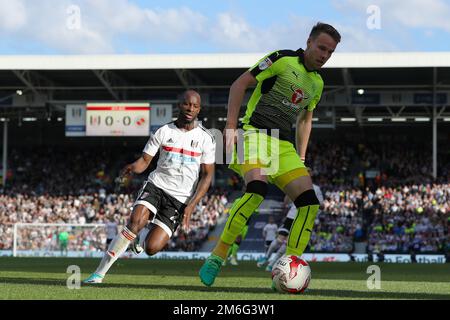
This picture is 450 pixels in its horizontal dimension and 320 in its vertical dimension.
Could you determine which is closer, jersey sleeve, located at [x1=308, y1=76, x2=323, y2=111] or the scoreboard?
jersey sleeve, located at [x1=308, y1=76, x2=323, y2=111]

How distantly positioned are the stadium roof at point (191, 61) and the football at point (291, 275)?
29.6 metres

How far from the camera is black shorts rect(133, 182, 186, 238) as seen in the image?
9.87 meters

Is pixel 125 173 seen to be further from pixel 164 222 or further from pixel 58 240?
pixel 58 240

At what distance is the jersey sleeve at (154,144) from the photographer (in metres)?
9.65

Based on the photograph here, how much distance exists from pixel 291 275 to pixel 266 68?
210 cm

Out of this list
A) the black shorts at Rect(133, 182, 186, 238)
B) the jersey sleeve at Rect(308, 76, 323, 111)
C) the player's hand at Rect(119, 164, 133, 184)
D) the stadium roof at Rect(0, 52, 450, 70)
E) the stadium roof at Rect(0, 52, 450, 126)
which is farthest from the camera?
the stadium roof at Rect(0, 52, 450, 126)

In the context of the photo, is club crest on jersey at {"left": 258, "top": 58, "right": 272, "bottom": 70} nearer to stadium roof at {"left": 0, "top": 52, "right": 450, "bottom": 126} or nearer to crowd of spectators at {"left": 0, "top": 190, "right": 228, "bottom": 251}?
crowd of spectators at {"left": 0, "top": 190, "right": 228, "bottom": 251}

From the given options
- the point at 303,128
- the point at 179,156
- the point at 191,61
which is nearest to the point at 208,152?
the point at 179,156

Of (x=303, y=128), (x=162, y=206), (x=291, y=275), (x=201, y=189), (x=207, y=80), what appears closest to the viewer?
(x=291, y=275)

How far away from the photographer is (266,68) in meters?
8.23

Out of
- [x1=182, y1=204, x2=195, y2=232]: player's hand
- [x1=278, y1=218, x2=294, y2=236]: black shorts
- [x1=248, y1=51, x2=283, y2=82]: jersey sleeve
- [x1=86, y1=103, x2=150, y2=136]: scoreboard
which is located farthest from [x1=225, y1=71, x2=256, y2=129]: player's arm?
[x1=86, y1=103, x2=150, y2=136]: scoreboard

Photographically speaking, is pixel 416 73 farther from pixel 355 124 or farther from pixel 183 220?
pixel 183 220

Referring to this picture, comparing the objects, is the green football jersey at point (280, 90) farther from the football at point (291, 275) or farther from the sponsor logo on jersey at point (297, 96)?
the football at point (291, 275)

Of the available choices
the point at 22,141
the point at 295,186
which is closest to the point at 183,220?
the point at 295,186
